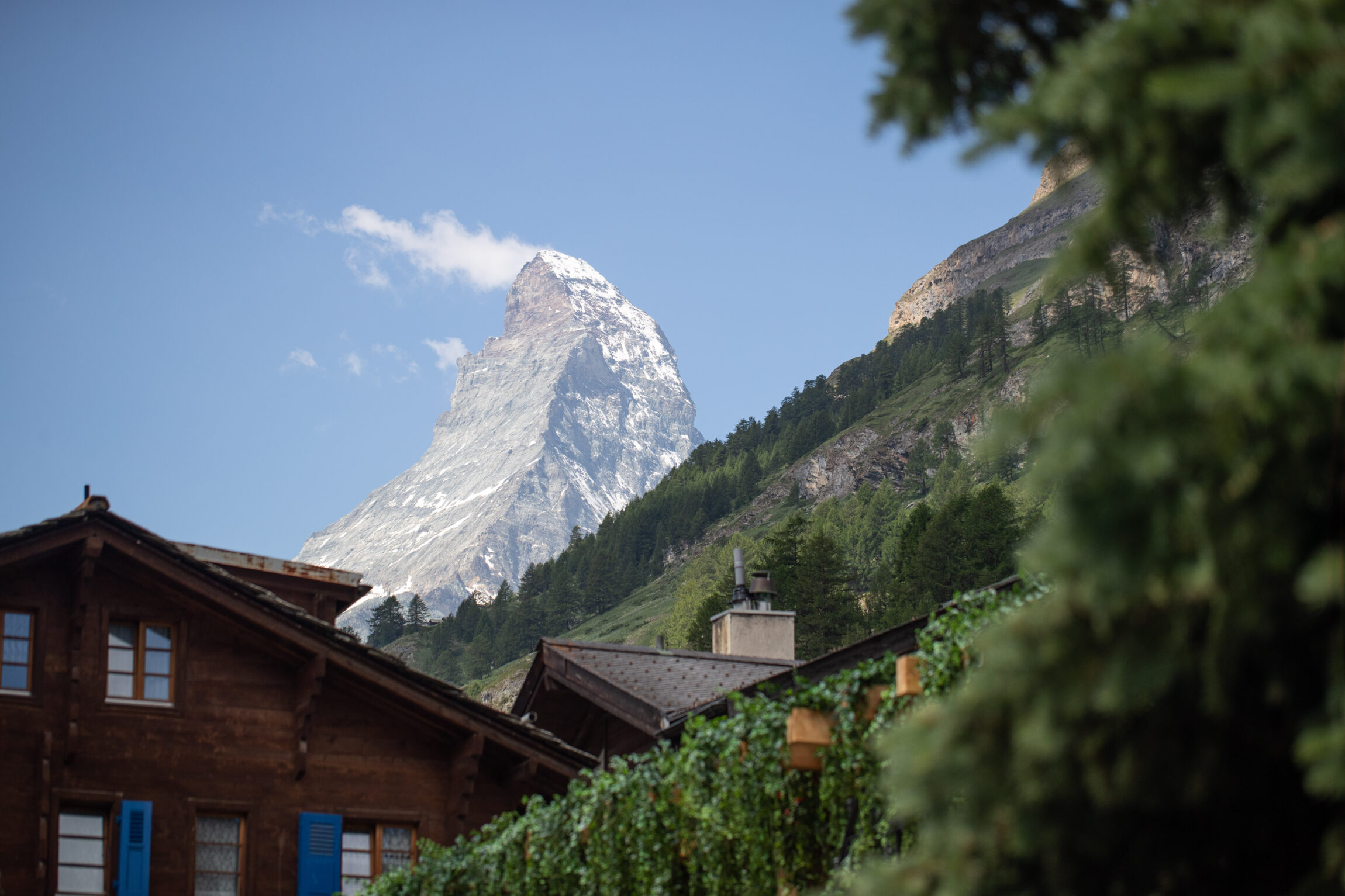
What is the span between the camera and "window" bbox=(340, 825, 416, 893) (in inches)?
582

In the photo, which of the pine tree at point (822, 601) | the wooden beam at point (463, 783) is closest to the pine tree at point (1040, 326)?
the pine tree at point (822, 601)

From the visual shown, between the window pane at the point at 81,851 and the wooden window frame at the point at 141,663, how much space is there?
1.47 metres

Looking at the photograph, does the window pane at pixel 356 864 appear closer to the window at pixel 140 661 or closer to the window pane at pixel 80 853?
the window pane at pixel 80 853

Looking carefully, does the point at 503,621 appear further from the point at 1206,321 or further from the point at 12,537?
the point at 1206,321

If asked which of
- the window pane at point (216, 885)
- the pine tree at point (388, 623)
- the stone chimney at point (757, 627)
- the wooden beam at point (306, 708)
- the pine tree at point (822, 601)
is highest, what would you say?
the pine tree at point (388, 623)

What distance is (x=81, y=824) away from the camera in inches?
545

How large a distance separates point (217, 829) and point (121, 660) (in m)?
2.20

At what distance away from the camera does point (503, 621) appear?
160500 mm

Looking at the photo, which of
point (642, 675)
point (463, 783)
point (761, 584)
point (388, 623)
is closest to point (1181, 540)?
point (463, 783)

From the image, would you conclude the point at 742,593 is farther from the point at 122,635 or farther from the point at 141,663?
the point at 122,635

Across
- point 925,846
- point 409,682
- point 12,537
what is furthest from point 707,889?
point 12,537

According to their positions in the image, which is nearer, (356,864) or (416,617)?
(356,864)

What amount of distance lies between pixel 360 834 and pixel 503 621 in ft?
484

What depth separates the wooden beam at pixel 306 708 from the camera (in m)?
14.8
